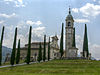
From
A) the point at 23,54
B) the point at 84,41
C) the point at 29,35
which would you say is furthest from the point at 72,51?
the point at 23,54

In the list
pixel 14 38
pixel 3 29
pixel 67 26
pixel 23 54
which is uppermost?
pixel 67 26

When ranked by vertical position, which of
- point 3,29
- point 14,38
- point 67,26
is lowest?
point 14,38

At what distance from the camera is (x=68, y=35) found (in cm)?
6956

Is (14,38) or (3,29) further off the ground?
A: (3,29)

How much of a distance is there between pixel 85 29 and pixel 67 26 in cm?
1066

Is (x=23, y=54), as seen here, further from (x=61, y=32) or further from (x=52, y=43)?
(x=61, y=32)

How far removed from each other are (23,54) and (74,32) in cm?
3602

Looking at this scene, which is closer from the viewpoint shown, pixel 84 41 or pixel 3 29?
pixel 3 29

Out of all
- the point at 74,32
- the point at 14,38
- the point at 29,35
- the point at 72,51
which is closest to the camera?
the point at 14,38

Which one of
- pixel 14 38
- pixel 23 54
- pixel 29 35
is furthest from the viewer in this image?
pixel 23 54

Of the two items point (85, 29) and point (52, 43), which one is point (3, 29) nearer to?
point (85, 29)

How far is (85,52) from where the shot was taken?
55.8m

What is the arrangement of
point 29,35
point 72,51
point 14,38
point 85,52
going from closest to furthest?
point 14,38
point 29,35
point 85,52
point 72,51

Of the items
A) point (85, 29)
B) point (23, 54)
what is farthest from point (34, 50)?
point (85, 29)
